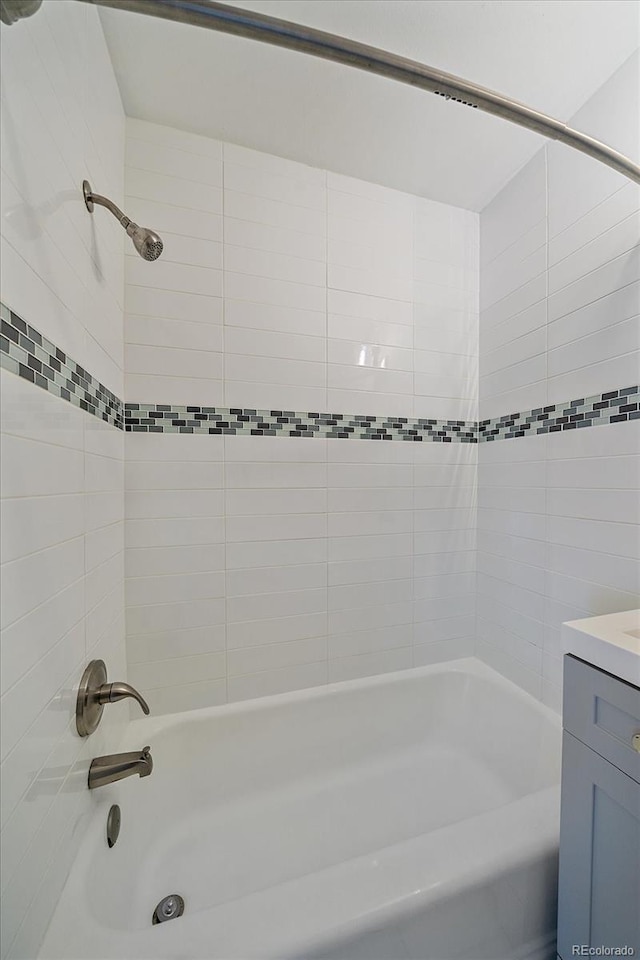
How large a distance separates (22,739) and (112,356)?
0.98m

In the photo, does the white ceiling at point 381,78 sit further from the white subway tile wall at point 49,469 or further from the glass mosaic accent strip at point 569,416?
the glass mosaic accent strip at point 569,416

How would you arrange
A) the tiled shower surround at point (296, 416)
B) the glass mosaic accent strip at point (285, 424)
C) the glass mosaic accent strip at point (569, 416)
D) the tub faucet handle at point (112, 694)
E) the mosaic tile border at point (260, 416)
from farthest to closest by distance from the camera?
the glass mosaic accent strip at point (285, 424), the glass mosaic accent strip at point (569, 416), the tub faucet handle at point (112, 694), the tiled shower surround at point (296, 416), the mosaic tile border at point (260, 416)

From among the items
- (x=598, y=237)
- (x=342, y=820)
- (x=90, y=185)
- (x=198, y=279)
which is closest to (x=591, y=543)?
(x=598, y=237)

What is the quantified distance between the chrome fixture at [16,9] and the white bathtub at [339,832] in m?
1.48

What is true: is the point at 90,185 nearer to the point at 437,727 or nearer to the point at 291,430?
the point at 291,430

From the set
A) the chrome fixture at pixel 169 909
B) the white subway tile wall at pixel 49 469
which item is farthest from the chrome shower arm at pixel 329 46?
the chrome fixture at pixel 169 909

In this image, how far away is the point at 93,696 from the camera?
887mm

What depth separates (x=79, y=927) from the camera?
27.0 inches

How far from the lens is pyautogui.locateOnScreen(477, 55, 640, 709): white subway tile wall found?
1107mm

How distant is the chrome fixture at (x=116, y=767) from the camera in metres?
0.91

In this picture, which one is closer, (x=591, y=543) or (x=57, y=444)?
(x=57, y=444)

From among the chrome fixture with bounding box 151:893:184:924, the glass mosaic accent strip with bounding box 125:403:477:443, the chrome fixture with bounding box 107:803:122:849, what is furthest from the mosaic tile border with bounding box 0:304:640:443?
the chrome fixture with bounding box 151:893:184:924

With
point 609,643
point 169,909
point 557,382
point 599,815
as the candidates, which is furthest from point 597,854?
point 557,382

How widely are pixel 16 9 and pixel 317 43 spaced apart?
0.45 meters
